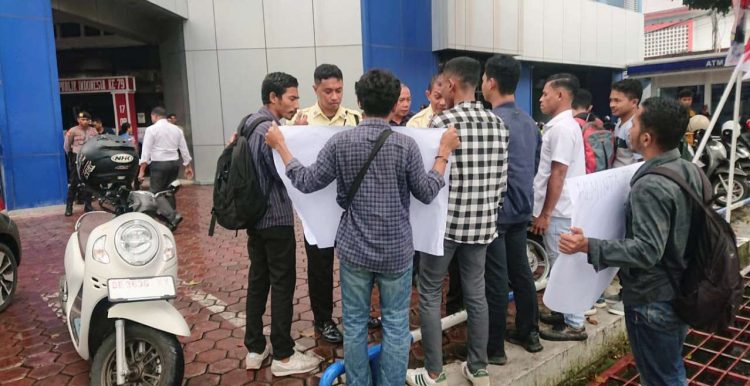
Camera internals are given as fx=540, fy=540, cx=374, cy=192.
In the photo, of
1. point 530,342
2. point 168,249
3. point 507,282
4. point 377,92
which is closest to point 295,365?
point 168,249

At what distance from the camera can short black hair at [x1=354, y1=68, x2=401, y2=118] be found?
2.49 meters

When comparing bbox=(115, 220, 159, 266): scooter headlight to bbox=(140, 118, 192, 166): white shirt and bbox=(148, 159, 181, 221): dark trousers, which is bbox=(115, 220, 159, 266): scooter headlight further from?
bbox=(140, 118, 192, 166): white shirt

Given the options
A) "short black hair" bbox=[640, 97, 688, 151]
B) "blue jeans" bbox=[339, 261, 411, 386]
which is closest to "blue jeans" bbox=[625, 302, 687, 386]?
"short black hair" bbox=[640, 97, 688, 151]

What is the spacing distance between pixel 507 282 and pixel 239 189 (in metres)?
1.65

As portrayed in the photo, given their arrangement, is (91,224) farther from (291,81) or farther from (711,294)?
(711,294)

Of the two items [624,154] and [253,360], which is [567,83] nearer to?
[624,154]

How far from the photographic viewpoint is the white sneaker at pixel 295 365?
320 cm

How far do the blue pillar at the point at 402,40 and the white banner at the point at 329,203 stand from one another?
10.2m

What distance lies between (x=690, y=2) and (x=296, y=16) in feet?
33.3

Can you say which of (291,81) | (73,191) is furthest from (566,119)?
(73,191)

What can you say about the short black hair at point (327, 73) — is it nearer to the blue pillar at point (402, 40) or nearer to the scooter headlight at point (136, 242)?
the scooter headlight at point (136, 242)

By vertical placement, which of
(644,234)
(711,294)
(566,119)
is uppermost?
→ (566,119)

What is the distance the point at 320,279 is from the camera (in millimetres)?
3715

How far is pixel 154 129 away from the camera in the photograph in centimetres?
768
